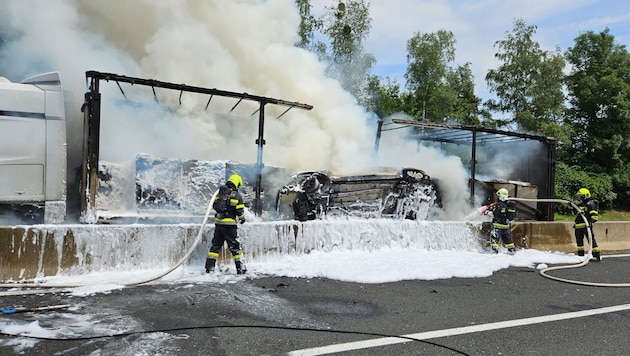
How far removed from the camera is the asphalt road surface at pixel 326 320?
345 centimetres

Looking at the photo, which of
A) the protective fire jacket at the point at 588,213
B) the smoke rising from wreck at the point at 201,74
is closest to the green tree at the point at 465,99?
the smoke rising from wreck at the point at 201,74

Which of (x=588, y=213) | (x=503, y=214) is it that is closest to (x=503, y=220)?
(x=503, y=214)

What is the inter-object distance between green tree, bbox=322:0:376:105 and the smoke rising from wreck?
7.17 metres

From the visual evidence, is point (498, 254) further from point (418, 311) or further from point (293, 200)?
point (418, 311)

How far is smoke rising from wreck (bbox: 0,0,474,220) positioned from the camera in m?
10.0

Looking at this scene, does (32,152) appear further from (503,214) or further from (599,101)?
(599,101)

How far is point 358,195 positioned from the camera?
27.3 feet

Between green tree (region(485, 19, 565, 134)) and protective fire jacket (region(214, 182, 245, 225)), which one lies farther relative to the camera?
green tree (region(485, 19, 565, 134))

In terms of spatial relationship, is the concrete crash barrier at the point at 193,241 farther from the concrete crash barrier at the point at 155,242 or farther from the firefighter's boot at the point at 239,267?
the firefighter's boot at the point at 239,267

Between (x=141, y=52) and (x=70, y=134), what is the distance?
6.05 metres

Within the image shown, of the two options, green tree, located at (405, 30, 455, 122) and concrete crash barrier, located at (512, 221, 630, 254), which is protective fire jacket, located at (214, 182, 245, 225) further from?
green tree, located at (405, 30, 455, 122)

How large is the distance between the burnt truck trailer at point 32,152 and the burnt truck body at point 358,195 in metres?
3.64

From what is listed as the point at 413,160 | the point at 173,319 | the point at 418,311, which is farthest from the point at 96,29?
the point at 418,311

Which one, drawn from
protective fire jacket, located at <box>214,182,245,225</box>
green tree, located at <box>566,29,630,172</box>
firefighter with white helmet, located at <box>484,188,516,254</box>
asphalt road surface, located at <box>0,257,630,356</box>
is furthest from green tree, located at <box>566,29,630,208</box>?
protective fire jacket, located at <box>214,182,245,225</box>
